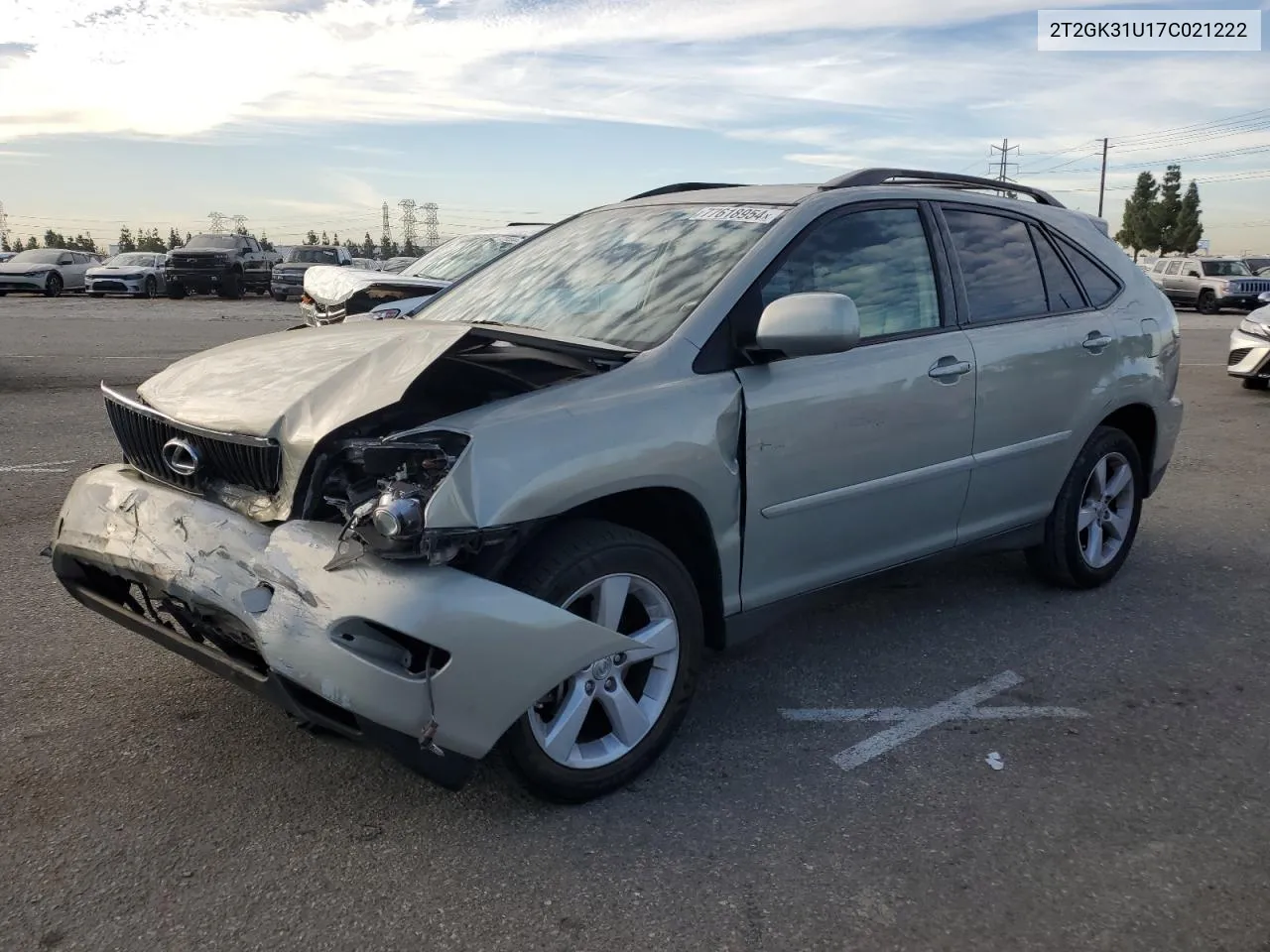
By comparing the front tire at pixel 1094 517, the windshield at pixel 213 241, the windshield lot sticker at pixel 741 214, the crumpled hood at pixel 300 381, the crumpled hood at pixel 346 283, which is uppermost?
the windshield lot sticker at pixel 741 214

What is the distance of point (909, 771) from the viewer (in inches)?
132

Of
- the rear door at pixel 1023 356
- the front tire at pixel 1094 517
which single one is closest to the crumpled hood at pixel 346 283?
the rear door at pixel 1023 356

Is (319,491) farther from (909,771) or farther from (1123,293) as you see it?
(1123,293)

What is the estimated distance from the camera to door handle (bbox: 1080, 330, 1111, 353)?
475 cm

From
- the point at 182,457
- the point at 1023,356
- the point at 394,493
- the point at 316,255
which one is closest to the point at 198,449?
the point at 182,457

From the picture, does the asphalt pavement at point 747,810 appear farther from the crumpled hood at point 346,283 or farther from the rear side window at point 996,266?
the crumpled hood at point 346,283

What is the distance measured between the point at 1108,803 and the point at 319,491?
7.92ft

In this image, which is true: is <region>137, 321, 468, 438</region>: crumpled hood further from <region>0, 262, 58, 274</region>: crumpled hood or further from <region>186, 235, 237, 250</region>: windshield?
<region>0, 262, 58, 274</region>: crumpled hood

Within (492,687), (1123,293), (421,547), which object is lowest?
(492,687)

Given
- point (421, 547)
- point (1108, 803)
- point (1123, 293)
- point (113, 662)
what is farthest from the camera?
point (1123, 293)

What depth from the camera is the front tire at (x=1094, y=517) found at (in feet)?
16.0

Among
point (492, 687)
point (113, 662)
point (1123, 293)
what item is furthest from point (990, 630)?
point (113, 662)

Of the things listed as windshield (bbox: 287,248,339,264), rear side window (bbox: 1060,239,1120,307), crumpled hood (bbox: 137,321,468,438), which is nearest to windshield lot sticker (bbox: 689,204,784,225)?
crumpled hood (bbox: 137,321,468,438)

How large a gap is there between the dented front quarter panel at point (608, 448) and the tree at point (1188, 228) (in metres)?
80.3
